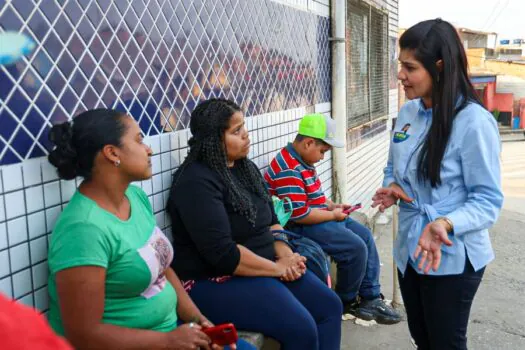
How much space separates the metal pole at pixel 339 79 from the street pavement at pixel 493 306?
3.67 ft

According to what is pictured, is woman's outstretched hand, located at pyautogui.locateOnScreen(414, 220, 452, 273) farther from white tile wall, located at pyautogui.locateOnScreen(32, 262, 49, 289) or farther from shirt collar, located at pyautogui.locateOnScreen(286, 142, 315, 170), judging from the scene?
shirt collar, located at pyautogui.locateOnScreen(286, 142, 315, 170)

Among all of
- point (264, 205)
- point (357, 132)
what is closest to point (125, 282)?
point (264, 205)

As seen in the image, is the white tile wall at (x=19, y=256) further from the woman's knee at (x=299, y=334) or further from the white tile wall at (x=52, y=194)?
the woman's knee at (x=299, y=334)

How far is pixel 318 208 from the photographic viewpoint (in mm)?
4086

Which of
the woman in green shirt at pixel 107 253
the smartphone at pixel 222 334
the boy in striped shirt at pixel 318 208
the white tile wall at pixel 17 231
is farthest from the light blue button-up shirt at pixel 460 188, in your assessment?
the white tile wall at pixel 17 231

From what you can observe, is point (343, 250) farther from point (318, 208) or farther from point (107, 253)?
point (107, 253)

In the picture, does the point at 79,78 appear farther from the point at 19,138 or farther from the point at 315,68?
the point at 315,68

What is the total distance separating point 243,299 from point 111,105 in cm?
110

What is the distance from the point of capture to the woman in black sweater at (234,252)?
9.08 ft

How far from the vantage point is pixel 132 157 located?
217 cm

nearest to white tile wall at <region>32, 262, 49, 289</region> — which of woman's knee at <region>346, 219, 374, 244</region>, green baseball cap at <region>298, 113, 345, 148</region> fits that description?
green baseball cap at <region>298, 113, 345, 148</region>

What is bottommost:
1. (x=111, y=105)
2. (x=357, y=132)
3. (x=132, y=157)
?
(x=357, y=132)

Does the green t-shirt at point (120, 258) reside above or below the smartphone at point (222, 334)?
above

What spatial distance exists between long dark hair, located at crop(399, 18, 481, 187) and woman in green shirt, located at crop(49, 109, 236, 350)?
3.69 ft
